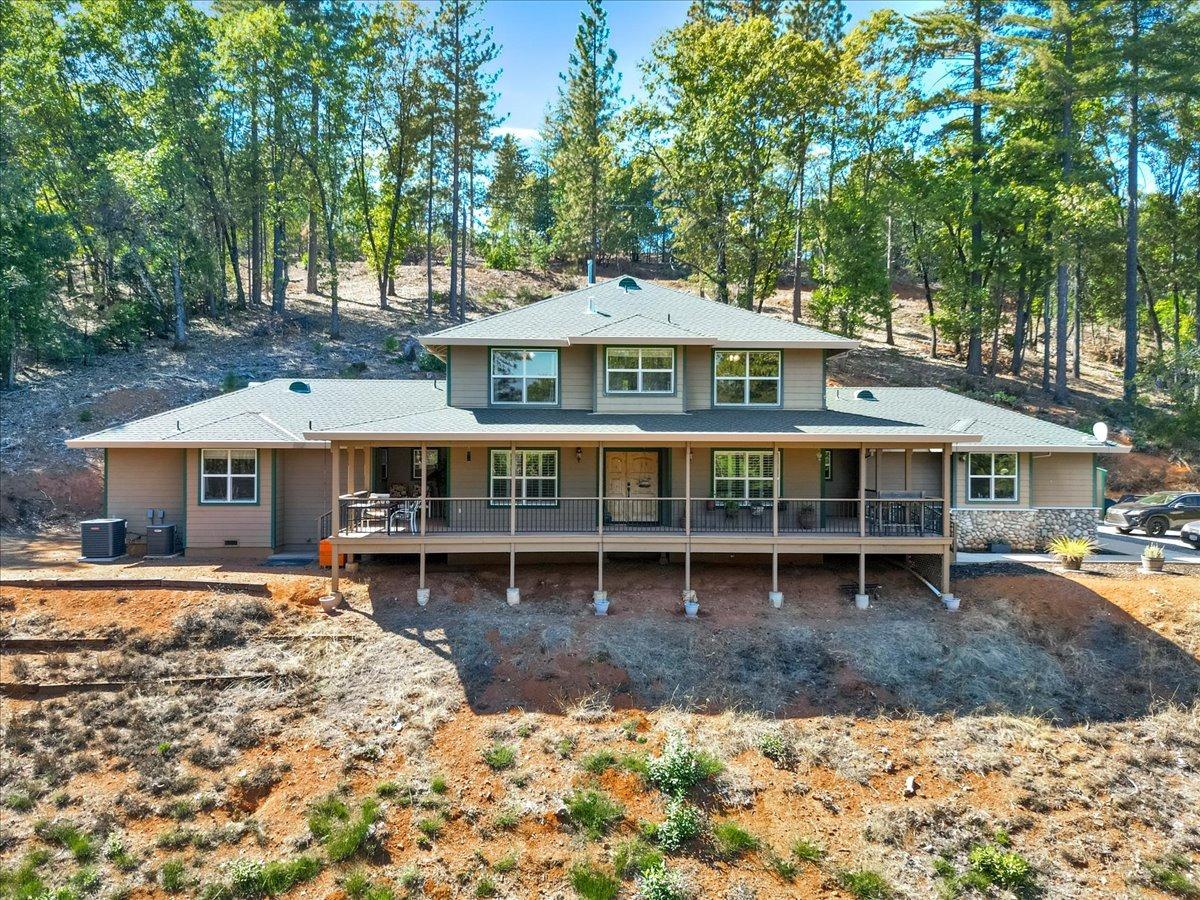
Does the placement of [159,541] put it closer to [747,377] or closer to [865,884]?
[747,377]

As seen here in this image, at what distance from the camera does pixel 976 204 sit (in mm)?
27125

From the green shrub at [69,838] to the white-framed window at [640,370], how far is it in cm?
1152

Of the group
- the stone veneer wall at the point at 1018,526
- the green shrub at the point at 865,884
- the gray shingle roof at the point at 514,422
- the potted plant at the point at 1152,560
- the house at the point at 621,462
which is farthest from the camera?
the stone veneer wall at the point at 1018,526

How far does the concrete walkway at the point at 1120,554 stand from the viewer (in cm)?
1476

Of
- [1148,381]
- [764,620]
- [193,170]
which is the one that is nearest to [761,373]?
[764,620]

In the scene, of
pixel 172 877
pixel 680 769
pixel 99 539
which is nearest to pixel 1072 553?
pixel 680 769

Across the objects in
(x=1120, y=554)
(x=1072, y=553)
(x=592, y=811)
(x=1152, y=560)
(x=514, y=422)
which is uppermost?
(x=514, y=422)

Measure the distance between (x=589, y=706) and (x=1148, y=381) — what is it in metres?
29.1

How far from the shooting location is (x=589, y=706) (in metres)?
10.1

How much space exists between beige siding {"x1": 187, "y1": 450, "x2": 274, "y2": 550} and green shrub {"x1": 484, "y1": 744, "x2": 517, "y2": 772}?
28.6 ft

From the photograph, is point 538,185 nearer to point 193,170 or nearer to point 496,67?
point 496,67

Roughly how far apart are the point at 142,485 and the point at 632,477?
11885mm

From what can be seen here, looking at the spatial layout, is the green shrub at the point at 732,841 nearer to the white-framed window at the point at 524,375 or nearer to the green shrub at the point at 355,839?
the green shrub at the point at 355,839

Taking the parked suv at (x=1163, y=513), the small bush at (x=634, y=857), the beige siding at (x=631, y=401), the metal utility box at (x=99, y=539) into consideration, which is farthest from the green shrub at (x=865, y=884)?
the parked suv at (x=1163, y=513)
